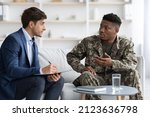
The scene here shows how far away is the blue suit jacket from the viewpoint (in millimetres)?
2797

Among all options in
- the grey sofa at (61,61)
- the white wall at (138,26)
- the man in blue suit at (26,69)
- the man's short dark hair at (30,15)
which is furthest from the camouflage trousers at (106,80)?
the white wall at (138,26)

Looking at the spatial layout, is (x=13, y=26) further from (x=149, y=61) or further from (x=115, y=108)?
(x=115, y=108)

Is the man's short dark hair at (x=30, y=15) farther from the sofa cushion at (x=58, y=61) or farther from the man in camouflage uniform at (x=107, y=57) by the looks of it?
the sofa cushion at (x=58, y=61)

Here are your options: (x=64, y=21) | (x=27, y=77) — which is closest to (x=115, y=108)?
(x=27, y=77)

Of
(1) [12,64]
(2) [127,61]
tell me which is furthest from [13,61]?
(2) [127,61]

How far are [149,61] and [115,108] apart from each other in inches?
180

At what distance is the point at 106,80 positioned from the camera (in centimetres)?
331

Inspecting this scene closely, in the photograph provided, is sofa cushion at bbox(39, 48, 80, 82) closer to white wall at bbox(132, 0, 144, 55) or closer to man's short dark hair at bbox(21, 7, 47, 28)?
man's short dark hair at bbox(21, 7, 47, 28)

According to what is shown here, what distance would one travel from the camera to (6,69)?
284 cm

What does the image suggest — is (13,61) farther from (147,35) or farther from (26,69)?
(147,35)

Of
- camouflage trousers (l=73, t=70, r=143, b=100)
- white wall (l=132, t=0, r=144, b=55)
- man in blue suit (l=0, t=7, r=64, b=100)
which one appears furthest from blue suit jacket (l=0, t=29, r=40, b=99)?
Answer: white wall (l=132, t=0, r=144, b=55)

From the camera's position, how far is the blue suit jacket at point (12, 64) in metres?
2.80

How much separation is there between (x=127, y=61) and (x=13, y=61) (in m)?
1.13

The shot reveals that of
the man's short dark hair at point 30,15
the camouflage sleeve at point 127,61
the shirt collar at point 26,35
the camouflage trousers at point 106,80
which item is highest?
the man's short dark hair at point 30,15
